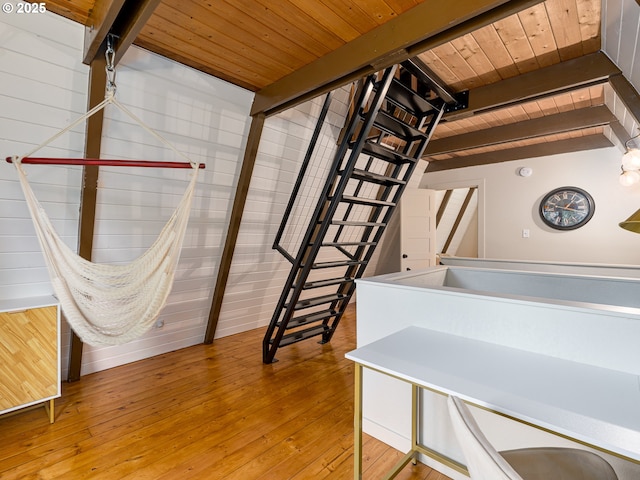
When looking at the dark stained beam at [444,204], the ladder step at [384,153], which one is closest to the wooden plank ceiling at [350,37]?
the ladder step at [384,153]

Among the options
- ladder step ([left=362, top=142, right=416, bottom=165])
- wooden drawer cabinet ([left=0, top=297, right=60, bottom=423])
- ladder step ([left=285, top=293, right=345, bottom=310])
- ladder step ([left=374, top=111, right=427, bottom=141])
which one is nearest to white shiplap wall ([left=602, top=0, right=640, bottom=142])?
ladder step ([left=374, top=111, right=427, bottom=141])

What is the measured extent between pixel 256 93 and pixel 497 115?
242 centimetres

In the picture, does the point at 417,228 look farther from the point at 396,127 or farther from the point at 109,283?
the point at 109,283

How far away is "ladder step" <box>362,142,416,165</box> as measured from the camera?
2234mm

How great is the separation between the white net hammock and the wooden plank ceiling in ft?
1.88

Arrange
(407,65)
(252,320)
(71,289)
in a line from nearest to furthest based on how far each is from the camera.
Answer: (71,289) → (407,65) → (252,320)

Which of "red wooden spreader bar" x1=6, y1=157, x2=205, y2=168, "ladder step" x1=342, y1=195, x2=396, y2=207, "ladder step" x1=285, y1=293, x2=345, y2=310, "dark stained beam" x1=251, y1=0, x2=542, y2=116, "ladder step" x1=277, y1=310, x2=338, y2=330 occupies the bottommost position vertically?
"ladder step" x1=277, y1=310, x2=338, y2=330

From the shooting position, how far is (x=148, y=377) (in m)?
2.53

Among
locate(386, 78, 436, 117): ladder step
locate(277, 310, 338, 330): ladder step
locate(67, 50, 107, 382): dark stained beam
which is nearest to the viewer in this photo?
locate(67, 50, 107, 382): dark stained beam

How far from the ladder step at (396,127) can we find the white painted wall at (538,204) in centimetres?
260

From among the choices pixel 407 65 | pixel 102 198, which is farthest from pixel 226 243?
pixel 407 65

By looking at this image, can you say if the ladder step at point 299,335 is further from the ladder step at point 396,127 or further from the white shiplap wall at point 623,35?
the white shiplap wall at point 623,35

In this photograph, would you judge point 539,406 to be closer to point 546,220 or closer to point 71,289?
point 71,289

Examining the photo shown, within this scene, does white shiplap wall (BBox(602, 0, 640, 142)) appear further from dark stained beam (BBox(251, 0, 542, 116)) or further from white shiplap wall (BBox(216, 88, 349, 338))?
white shiplap wall (BBox(216, 88, 349, 338))
